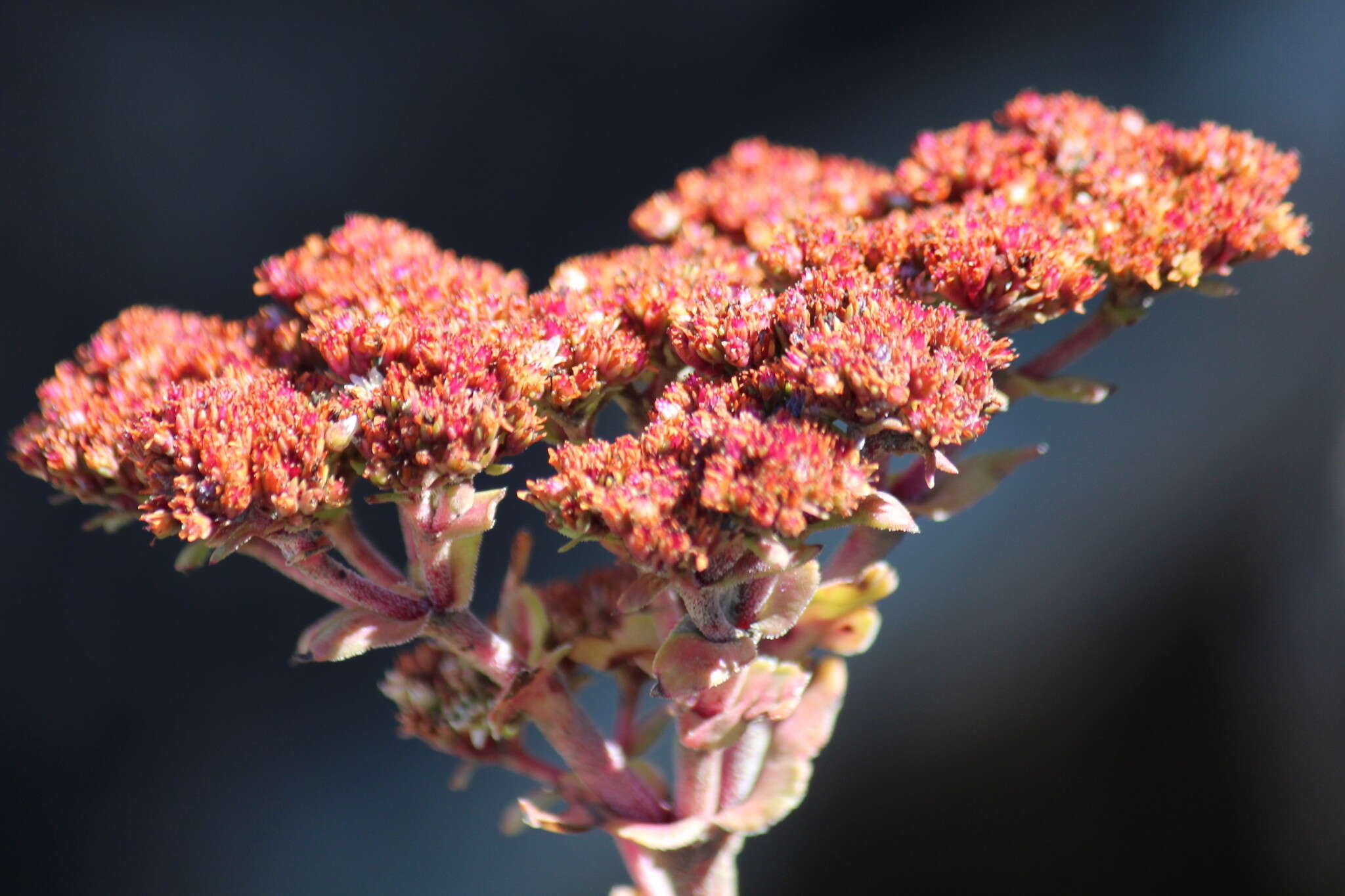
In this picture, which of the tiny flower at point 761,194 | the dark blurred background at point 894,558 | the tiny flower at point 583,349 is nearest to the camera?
→ the tiny flower at point 583,349

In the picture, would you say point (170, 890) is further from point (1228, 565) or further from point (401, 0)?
point (1228, 565)

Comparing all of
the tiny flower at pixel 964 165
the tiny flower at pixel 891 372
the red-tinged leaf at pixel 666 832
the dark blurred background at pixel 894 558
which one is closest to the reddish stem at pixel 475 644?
the red-tinged leaf at pixel 666 832

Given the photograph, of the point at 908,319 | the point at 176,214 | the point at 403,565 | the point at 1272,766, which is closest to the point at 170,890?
the point at 403,565

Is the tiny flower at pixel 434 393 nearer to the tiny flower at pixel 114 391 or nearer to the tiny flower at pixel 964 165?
the tiny flower at pixel 114 391

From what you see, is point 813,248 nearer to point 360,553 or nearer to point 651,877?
point 360,553

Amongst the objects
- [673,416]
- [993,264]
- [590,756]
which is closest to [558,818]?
[590,756]

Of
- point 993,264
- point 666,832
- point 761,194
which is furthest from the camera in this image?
point 761,194
